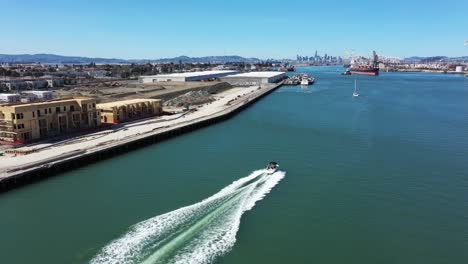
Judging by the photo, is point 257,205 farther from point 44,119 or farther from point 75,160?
point 44,119

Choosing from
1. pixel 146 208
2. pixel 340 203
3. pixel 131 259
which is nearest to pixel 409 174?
pixel 340 203

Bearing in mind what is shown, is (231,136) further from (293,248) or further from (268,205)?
(293,248)

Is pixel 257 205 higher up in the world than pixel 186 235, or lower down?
lower down

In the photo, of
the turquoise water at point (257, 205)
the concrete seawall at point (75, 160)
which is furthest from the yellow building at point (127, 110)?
the turquoise water at point (257, 205)

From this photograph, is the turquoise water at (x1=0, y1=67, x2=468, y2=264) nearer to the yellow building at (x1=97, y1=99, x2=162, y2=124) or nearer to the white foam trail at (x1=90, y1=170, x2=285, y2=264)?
the white foam trail at (x1=90, y1=170, x2=285, y2=264)

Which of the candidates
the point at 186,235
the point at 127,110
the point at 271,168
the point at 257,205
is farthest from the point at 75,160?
the point at 127,110

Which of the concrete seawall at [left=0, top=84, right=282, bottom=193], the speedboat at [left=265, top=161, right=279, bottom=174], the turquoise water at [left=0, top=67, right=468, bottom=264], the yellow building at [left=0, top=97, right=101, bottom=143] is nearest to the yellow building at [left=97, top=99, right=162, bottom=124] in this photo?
the yellow building at [left=0, top=97, right=101, bottom=143]
